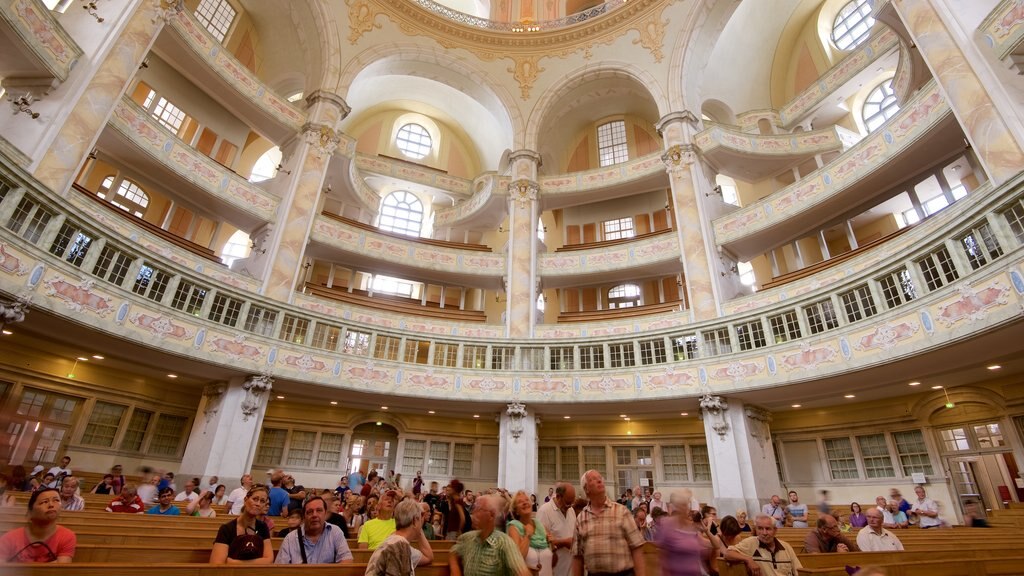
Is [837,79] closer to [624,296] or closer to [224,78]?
[624,296]

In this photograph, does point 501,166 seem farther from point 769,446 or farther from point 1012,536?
point 1012,536

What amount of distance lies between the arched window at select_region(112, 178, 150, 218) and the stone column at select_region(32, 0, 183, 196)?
5695 mm

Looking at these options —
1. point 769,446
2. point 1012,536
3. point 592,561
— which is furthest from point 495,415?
point 592,561

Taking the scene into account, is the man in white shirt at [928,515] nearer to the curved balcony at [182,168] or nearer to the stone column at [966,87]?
the stone column at [966,87]

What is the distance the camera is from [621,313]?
66.3ft

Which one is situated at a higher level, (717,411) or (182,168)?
(182,168)

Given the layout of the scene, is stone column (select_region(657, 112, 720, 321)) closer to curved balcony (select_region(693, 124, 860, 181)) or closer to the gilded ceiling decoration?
curved balcony (select_region(693, 124, 860, 181))

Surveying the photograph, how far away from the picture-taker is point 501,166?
1011 inches

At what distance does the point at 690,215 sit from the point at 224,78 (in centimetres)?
1775

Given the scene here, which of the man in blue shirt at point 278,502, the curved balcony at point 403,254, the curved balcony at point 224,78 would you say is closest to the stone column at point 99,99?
the curved balcony at point 224,78

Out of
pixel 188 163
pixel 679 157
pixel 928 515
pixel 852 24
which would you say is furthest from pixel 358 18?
pixel 928 515

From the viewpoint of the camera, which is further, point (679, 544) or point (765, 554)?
point (765, 554)

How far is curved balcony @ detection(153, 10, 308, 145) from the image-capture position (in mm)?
15961

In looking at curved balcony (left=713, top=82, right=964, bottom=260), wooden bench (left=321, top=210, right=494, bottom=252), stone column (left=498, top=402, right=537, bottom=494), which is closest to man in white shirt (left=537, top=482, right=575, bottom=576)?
stone column (left=498, top=402, right=537, bottom=494)
